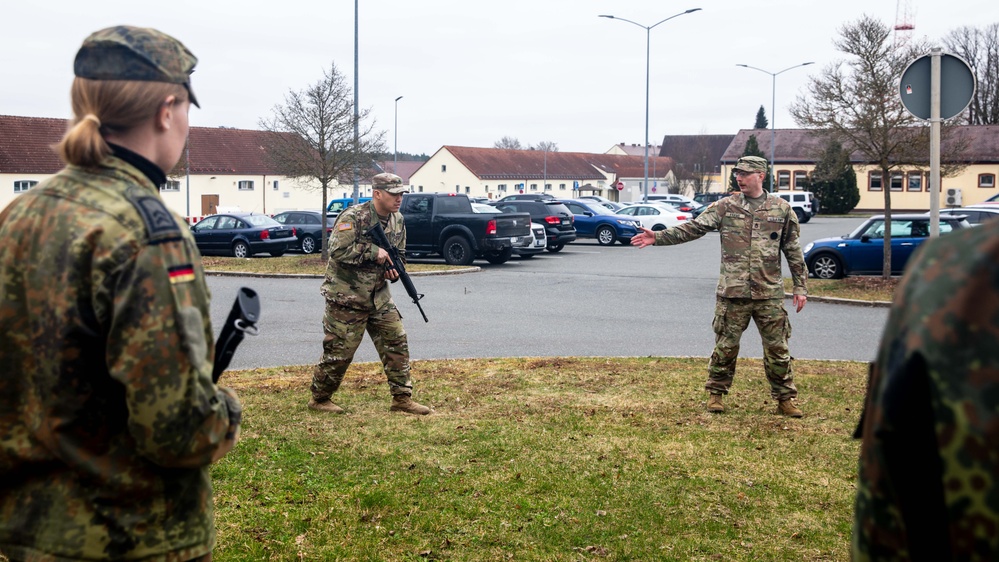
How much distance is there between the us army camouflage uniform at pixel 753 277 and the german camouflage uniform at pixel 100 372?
617 cm

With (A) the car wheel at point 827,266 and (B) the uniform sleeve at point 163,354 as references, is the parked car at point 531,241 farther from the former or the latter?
(B) the uniform sleeve at point 163,354

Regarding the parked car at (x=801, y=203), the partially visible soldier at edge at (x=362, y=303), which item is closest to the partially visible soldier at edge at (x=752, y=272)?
the partially visible soldier at edge at (x=362, y=303)

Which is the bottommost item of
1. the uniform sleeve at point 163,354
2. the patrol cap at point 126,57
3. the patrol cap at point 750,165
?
the uniform sleeve at point 163,354

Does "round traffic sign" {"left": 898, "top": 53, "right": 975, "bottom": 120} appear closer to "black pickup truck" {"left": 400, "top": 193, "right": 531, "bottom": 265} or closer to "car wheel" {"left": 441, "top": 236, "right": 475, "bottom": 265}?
"black pickup truck" {"left": 400, "top": 193, "right": 531, "bottom": 265}

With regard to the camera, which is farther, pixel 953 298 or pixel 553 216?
pixel 553 216

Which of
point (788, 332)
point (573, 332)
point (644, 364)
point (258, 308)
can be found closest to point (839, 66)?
point (573, 332)

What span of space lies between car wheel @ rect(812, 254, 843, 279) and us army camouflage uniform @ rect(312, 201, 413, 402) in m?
15.0

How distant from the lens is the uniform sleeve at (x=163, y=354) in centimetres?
207

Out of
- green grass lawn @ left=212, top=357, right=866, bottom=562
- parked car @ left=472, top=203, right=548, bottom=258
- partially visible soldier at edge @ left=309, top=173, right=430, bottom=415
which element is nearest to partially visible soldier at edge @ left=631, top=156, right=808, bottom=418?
green grass lawn @ left=212, top=357, right=866, bottom=562

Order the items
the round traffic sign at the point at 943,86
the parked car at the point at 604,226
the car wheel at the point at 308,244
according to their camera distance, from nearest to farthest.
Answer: the round traffic sign at the point at 943,86, the car wheel at the point at 308,244, the parked car at the point at 604,226

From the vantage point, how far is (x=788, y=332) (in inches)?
313

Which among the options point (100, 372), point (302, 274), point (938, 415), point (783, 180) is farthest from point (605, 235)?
point (783, 180)

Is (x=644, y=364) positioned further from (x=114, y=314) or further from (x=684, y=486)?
(x=114, y=314)

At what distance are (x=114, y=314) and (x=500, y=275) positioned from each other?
20.1 meters
